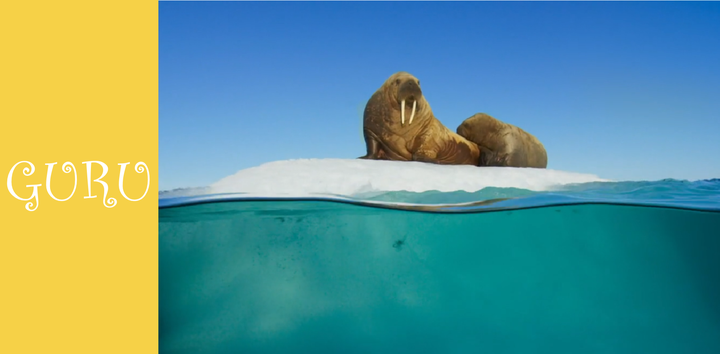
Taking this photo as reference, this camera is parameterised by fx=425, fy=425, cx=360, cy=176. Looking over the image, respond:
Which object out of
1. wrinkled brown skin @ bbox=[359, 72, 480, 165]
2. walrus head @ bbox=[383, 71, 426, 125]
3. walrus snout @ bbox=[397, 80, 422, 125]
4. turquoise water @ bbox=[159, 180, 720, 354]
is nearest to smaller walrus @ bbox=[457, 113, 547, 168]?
wrinkled brown skin @ bbox=[359, 72, 480, 165]

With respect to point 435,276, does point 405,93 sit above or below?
above

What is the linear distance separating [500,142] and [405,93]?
2.52 metres

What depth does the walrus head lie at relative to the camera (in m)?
8.05

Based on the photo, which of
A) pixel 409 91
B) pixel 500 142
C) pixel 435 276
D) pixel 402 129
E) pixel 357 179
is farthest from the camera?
pixel 500 142

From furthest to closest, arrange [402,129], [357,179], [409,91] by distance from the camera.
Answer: [402,129], [409,91], [357,179]

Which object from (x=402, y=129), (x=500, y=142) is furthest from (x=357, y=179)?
(x=500, y=142)

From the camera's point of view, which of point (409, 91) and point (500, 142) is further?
point (500, 142)

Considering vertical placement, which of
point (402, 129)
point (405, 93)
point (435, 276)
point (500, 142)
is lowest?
point (435, 276)

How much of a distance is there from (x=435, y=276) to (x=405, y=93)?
15.4 feet

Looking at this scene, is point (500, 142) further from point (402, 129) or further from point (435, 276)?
point (435, 276)

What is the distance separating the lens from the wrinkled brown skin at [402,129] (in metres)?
8.20

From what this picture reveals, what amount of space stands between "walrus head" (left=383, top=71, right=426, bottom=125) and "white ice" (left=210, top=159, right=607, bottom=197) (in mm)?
2838

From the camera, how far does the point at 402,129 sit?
827 centimetres
